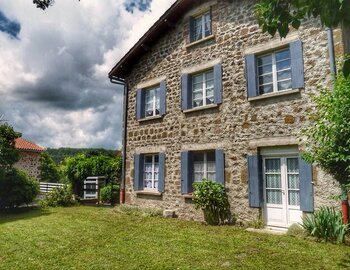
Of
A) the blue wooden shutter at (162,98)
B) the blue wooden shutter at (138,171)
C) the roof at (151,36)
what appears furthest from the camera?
the blue wooden shutter at (138,171)

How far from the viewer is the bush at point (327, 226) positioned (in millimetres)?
6633

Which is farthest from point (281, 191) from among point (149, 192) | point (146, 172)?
point (146, 172)

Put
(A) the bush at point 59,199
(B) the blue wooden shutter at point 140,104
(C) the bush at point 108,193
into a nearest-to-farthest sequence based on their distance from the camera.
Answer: (B) the blue wooden shutter at point 140,104 < (A) the bush at point 59,199 < (C) the bush at point 108,193

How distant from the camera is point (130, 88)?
43.7 feet

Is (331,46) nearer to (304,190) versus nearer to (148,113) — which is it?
(304,190)

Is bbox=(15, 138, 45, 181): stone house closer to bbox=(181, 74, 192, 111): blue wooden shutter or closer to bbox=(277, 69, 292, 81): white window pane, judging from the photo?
bbox=(181, 74, 192, 111): blue wooden shutter

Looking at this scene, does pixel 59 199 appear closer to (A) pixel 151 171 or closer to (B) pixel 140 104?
(A) pixel 151 171

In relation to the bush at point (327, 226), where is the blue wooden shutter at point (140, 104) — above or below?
above

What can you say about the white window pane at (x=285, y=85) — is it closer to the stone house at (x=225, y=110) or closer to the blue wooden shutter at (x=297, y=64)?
the stone house at (x=225, y=110)

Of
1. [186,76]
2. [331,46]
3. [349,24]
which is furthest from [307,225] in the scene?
[186,76]

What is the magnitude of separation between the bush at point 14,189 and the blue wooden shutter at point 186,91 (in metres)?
7.29

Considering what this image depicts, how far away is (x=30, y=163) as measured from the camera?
2462 cm

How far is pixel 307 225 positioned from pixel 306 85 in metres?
3.49

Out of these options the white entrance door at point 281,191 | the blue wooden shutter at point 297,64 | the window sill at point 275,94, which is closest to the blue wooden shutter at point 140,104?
the window sill at point 275,94
